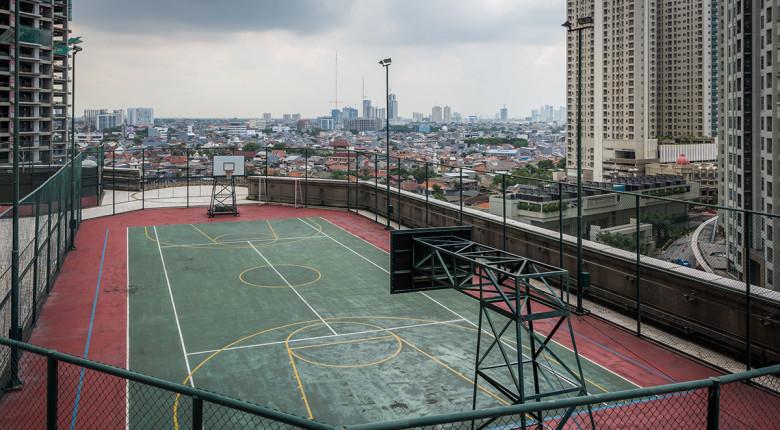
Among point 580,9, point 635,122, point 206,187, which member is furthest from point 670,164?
point 206,187

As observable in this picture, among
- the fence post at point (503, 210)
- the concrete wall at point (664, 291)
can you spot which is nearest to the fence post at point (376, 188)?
the concrete wall at point (664, 291)

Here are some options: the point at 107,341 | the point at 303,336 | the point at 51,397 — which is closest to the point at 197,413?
the point at 51,397

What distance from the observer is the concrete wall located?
15.2 metres

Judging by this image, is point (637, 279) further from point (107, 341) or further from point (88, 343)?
point (88, 343)

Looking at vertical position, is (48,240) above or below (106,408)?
above

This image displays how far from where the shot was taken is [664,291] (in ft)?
58.4

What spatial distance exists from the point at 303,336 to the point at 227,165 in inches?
1051

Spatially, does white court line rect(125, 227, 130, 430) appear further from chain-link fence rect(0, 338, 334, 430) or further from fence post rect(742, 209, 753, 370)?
fence post rect(742, 209, 753, 370)

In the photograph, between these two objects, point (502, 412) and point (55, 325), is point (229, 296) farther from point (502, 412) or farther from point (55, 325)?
point (502, 412)

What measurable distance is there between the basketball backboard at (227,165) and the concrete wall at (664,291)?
18.3m

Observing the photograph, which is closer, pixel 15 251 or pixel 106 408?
pixel 106 408

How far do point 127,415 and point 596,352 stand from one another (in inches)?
428

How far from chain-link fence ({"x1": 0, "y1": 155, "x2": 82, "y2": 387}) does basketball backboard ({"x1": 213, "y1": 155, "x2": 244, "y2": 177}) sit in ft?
37.7

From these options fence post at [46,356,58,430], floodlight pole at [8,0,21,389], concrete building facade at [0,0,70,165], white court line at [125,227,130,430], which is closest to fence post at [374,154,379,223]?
white court line at [125,227,130,430]
